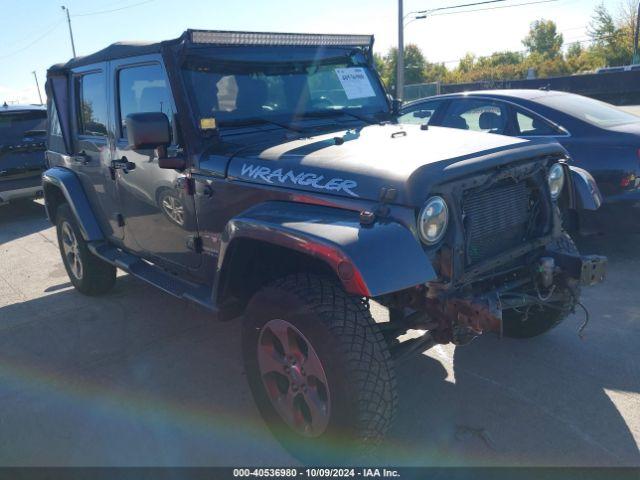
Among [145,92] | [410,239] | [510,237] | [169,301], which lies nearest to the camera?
[410,239]

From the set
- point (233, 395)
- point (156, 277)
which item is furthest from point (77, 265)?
point (233, 395)

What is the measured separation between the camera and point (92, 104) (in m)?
4.46

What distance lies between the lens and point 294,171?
9.18 feet

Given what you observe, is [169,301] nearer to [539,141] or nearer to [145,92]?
[145,92]

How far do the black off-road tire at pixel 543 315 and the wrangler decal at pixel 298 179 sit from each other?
1.36 metres

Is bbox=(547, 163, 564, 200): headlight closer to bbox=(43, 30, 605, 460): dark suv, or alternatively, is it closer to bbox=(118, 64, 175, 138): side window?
bbox=(43, 30, 605, 460): dark suv

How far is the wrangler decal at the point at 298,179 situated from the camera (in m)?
2.59

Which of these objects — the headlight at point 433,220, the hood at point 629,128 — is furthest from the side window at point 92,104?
the hood at point 629,128

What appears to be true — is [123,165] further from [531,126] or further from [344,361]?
[531,126]

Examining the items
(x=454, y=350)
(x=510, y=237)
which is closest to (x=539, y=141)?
(x=510, y=237)

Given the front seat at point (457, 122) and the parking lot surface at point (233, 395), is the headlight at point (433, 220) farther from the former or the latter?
the front seat at point (457, 122)

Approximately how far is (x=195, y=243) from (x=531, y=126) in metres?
3.97

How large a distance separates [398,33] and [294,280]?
2268cm

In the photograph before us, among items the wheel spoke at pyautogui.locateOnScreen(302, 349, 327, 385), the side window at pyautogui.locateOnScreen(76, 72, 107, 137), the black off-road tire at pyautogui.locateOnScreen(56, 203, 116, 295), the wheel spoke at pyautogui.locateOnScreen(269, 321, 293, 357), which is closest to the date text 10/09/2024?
the wheel spoke at pyautogui.locateOnScreen(302, 349, 327, 385)
